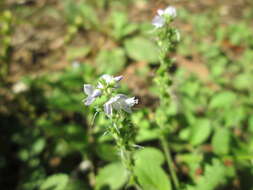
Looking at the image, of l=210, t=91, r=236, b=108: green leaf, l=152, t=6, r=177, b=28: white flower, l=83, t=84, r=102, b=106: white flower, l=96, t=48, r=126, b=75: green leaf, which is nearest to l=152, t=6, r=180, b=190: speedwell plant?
l=152, t=6, r=177, b=28: white flower

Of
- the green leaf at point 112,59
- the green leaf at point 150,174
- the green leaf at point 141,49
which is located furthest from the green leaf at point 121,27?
the green leaf at point 150,174

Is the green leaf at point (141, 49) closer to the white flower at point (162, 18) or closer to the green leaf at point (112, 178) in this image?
the green leaf at point (112, 178)

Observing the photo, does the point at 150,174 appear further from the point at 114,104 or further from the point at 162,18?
the point at 162,18

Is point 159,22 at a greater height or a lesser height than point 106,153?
greater

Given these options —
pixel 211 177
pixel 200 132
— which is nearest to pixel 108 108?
pixel 211 177

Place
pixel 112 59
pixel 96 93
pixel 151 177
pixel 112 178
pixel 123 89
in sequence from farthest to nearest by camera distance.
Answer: pixel 112 59 → pixel 123 89 → pixel 112 178 → pixel 151 177 → pixel 96 93

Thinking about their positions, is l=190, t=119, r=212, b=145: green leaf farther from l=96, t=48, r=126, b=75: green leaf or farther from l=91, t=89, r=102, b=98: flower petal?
l=96, t=48, r=126, b=75: green leaf
